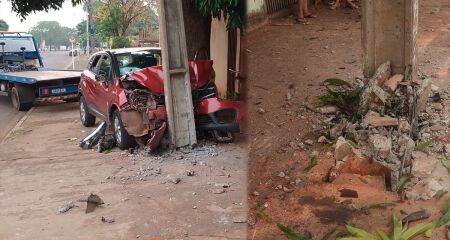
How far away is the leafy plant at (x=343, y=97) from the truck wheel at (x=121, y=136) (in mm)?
2965

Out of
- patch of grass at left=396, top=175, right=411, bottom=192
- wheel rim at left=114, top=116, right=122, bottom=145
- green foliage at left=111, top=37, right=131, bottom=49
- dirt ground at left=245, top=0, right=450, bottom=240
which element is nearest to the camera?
dirt ground at left=245, top=0, right=450, bottom=240

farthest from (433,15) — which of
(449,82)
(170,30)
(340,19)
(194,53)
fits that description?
(170,30)

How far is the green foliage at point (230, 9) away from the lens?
6.39 metres

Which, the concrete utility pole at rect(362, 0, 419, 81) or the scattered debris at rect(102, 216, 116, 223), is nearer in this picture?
the scattered debris at rect(102, 216, 116, 223)

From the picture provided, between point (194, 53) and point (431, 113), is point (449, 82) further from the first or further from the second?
point (194, 53)

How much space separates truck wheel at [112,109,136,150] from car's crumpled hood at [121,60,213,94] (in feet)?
2.03

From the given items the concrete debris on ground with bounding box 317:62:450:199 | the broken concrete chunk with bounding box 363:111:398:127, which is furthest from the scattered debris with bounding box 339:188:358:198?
the broken concrete chunk with bounding box 363:111:398:127

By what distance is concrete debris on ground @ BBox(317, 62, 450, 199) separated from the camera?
14.2 feet

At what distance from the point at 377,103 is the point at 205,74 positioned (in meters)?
3.03

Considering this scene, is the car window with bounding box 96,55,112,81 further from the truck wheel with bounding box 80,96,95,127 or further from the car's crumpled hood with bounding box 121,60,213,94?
the truck wheel with bounding box 80,96,95,127

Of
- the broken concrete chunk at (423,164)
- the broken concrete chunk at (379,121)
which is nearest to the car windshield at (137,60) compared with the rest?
the broken concrete chunk at (379,121)

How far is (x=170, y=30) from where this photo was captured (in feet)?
22.1

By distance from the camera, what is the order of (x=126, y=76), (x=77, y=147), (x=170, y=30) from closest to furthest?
(x=170, y=30) < (x=126, y=76) < (x=77, y=147)

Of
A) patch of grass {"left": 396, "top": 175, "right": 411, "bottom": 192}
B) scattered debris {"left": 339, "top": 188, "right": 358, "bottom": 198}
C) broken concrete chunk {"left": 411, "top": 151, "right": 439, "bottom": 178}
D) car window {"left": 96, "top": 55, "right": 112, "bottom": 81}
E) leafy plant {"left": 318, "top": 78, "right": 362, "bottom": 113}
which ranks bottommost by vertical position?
scattered debris {"left": 339, "top": 188, "right": 358, "bottom": 198}
